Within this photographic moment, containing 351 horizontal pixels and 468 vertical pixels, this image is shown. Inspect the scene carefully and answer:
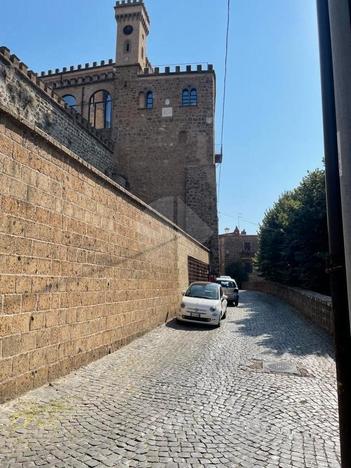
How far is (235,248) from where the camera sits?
60.0 m

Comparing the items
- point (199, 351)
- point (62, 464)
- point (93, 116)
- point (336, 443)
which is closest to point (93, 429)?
point (62, 464)

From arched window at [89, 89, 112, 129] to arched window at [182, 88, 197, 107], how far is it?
7114 mm

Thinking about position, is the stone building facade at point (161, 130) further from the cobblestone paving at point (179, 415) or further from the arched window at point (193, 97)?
the cobblestone paving at point (179, 415)

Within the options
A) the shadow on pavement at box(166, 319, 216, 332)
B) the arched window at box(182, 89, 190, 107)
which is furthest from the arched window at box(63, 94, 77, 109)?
the shadow on pavement at box(166, 319, 216, 332)

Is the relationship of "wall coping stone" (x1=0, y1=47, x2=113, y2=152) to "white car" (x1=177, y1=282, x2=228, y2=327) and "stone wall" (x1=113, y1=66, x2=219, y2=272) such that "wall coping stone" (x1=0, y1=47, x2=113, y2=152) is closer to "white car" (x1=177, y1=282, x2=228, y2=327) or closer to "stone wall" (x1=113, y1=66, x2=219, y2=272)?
"stone wall" (x1=113, y1=66, x2=219, y2=272)

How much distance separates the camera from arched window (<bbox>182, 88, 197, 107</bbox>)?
32.2 m

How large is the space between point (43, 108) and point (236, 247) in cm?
4486

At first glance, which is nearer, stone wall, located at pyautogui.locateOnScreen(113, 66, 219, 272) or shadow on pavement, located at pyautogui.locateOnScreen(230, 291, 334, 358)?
shadow on pavement, located at pyautogui.locateOnScreen(230, 291, 334, 358)

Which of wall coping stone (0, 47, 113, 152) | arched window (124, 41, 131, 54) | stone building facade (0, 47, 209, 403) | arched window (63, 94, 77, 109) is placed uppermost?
arched window (124, 41, 131, 54)

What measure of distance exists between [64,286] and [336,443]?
13.3 feet

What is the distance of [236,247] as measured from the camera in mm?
60031

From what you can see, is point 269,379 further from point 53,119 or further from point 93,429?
point 53,119

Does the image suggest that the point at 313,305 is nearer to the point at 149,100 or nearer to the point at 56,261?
the point at 56,261

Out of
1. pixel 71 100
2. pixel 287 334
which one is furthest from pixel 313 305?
pixel 71 100
